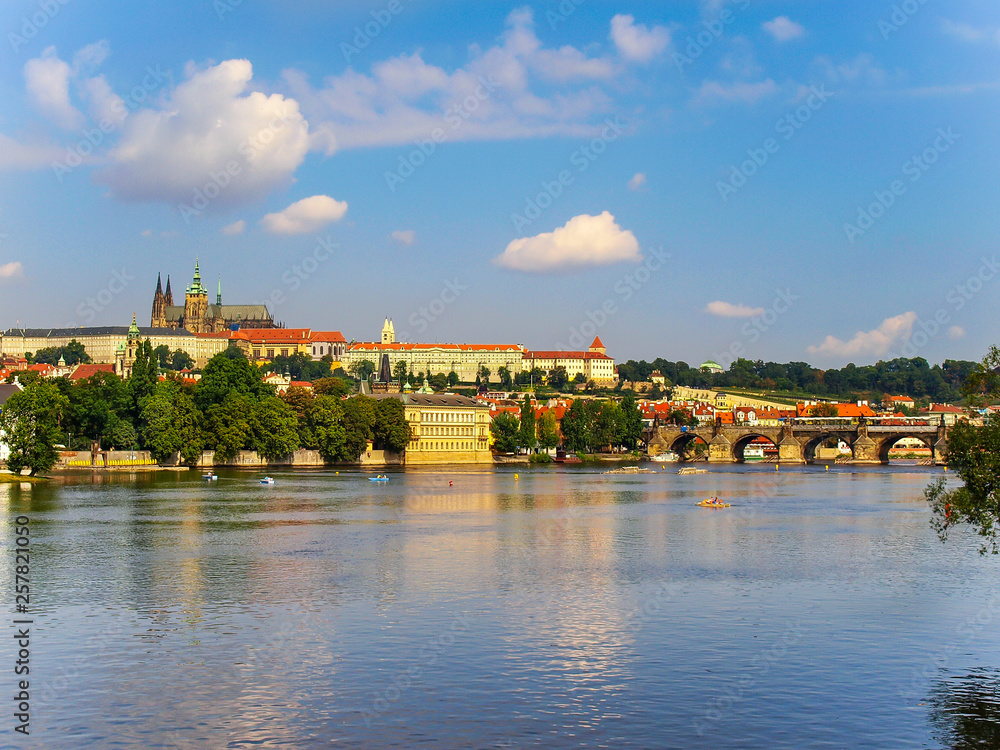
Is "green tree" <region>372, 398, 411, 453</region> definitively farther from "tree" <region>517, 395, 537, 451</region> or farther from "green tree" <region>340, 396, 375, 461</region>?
"tree" <region>517, 395, 537, 451</region>

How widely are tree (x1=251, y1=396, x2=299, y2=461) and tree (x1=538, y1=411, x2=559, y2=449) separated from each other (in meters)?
40.4

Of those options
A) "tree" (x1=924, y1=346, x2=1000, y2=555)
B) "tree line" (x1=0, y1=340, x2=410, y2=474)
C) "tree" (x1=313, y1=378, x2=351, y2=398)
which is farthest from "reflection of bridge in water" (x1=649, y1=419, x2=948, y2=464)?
"tree" (x1=924, y1=346, x2=1000, y2=555)

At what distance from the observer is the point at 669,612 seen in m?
28.3

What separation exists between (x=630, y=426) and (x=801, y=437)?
69.3 ft

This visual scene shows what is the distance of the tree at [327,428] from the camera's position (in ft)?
356

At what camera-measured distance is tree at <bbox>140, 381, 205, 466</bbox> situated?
96812 mm

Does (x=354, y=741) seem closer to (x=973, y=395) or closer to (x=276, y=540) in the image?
(x=973, y=395)

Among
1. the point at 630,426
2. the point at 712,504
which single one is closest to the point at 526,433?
the point at 630,426

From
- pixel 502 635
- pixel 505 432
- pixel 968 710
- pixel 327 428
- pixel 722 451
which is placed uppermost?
pixel 327 428

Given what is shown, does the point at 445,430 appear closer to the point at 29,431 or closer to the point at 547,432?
the point at 547,432

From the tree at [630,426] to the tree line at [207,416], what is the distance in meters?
40.9

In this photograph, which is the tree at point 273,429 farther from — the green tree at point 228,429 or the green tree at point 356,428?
the green tree at point 356,428

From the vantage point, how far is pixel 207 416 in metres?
100

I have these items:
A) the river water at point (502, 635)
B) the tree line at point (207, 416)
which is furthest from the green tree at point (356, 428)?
the river water at point (502, 635)
